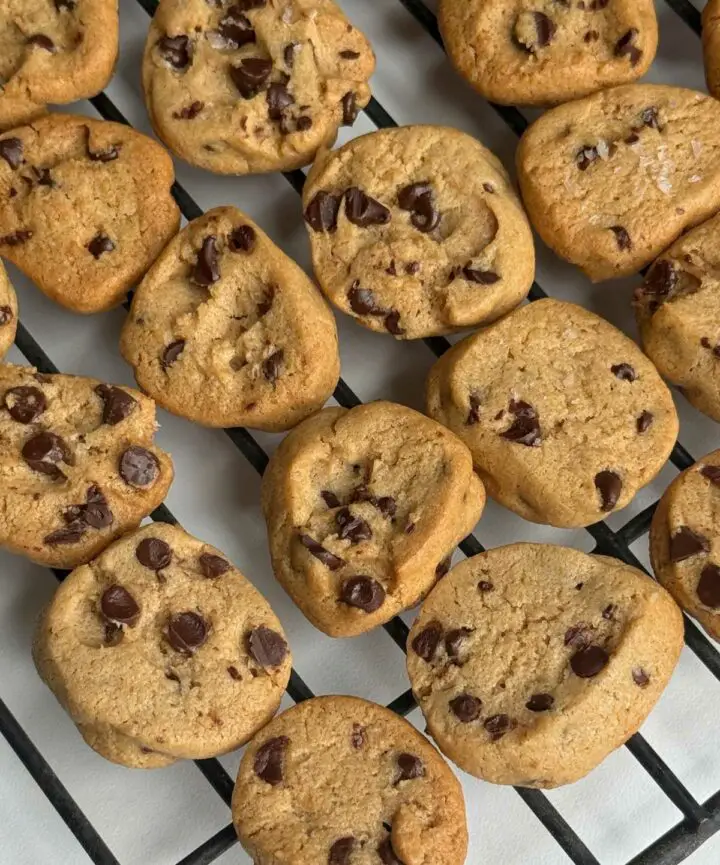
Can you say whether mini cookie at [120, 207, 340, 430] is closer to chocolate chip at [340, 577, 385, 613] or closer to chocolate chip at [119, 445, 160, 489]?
chocolate chip at [119, 445, 160, 489]

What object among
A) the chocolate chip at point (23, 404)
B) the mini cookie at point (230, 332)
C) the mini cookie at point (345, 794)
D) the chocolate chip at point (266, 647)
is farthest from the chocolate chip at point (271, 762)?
the chocolate chip at point (23, 404)

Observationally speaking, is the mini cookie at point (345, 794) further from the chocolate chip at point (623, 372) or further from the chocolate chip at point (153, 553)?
the chocolate chip at point (623, 372)

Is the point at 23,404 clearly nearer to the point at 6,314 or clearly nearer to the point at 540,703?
the point at 6,314

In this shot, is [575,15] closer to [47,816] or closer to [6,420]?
[6,420]

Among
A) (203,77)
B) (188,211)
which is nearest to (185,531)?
(188,211)

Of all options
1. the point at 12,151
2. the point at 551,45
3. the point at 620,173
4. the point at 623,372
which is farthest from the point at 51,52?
the point at 623,372
